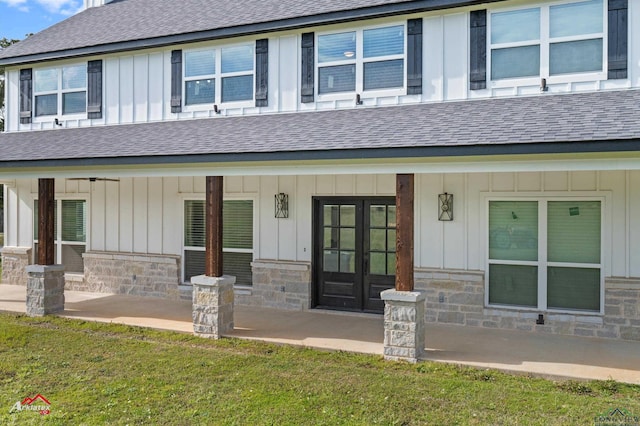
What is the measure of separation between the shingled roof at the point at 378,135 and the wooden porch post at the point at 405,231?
0.46m

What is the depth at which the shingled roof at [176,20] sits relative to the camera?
31.5 feet

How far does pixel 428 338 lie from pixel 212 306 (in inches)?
136

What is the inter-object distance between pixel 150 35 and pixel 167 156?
402cm

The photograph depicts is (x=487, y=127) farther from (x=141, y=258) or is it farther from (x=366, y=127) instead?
(x=141, y=258)

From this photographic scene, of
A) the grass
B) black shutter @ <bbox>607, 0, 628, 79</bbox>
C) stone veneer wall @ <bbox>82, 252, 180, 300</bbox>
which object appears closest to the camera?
the grass

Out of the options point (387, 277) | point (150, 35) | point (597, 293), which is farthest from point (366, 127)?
point (150, 35)

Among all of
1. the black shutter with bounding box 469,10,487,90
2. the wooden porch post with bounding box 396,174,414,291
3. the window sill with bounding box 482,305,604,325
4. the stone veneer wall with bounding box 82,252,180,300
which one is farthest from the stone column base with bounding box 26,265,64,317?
the black shutter with bounding box 469,10,487,90

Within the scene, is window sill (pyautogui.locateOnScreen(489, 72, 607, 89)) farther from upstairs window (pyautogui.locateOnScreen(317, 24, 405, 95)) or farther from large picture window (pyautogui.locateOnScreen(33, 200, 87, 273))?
large picture window (pyautogui.locateOnScreen(33, 200, 87, 273))

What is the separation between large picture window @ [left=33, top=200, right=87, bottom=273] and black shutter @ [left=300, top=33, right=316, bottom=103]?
618cm

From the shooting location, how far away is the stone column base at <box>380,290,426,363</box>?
7191mm

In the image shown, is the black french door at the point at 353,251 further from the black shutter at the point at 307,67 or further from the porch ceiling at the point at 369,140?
the black shutter at the point at 307,67

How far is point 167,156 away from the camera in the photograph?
863 centimetres

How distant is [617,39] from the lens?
8.09m

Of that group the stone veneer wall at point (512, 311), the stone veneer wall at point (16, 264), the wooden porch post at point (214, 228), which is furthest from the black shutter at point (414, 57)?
the stone veneer wall at point (16, 264)
